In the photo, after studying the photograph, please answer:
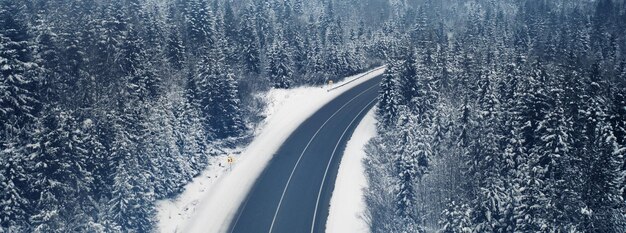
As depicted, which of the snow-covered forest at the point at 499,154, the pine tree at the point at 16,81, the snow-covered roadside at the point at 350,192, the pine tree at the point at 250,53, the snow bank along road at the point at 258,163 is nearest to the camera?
the snow-covered forest at the point at 499,154

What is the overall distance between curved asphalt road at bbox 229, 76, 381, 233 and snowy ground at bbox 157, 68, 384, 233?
106 cm

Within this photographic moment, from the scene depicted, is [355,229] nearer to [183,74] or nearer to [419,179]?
[419,179]

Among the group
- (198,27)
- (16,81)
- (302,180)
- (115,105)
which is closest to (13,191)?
(16,81)

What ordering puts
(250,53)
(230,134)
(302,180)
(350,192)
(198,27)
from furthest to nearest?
(198,27) → (250,53) → (230,134) → (302,180) → (350,192)

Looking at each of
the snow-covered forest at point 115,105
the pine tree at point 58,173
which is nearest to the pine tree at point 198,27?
the snow-covered forest at point 115,105

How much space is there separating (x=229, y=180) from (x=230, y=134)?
1147cm

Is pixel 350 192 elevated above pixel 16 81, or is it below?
below

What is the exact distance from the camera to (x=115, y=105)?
131 feet

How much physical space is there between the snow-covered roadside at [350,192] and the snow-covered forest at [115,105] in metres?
13.1

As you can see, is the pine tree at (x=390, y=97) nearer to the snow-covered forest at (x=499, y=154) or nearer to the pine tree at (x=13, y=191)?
the snow-covered forest at (x=499, y=154)

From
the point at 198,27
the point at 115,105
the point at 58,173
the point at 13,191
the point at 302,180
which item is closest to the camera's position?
the point at 13,191

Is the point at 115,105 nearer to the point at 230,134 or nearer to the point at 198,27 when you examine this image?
the point at 230,134

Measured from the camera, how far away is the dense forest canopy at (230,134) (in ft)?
95.2

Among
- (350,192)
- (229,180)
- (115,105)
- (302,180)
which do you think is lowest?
(350,192)
